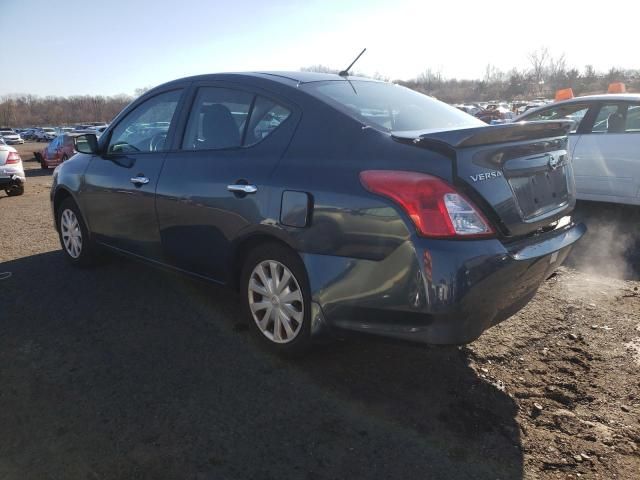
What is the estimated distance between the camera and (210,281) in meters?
3.59

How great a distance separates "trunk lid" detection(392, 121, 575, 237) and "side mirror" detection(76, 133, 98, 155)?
9.99ft

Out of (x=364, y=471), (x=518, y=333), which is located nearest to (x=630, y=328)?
(x=518, y=333)

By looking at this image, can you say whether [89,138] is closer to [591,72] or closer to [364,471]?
[364,471]

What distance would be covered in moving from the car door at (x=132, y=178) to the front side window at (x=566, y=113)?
16.0ft

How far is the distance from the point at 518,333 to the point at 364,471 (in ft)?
5.89

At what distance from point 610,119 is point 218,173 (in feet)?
17.9

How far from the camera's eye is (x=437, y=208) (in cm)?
240

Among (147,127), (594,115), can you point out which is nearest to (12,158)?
(147,127)

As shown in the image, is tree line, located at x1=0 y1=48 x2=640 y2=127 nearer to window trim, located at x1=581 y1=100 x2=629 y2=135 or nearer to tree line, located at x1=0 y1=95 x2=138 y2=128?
tree line, located at x1=0 y1=95 x2=138 y2=128

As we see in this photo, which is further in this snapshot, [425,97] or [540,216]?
[425,97]

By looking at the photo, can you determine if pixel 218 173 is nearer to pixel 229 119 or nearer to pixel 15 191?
pixel 229 119

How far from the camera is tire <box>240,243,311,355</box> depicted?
2.94 meters

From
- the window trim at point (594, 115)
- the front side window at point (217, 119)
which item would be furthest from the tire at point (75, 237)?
the window trim at point (594, 115)

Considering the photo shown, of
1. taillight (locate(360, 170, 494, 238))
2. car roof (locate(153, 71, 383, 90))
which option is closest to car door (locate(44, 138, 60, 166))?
car roof (locate(153, 71, 383, 90))
